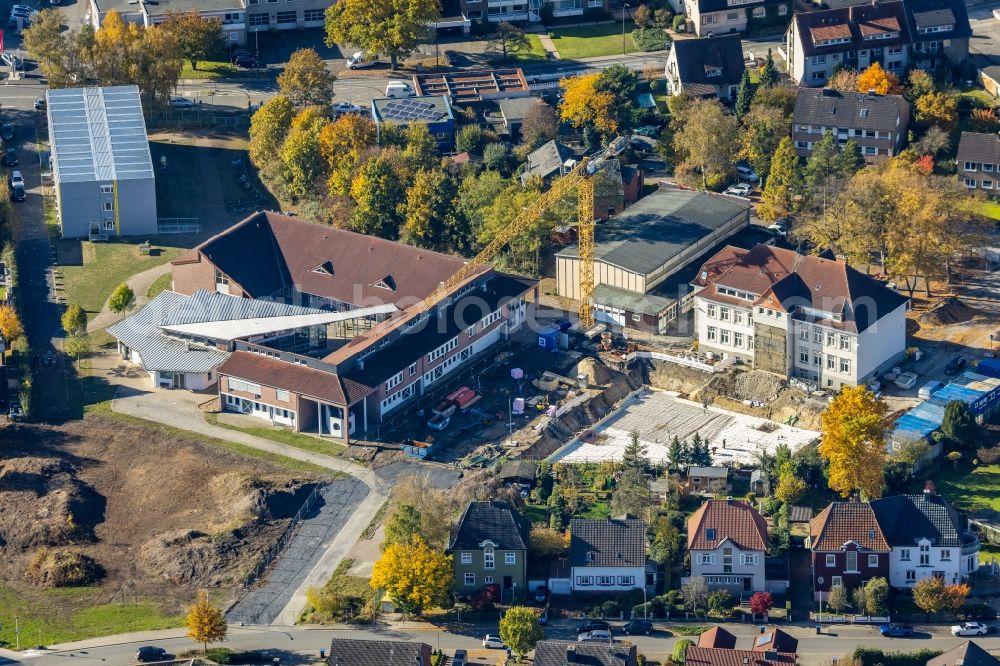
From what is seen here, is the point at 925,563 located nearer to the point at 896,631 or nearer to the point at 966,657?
the point at 896,631

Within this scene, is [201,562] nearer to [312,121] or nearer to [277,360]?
[277,360]

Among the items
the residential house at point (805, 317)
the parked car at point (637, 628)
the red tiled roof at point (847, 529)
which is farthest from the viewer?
the residential house at point (805, 317)

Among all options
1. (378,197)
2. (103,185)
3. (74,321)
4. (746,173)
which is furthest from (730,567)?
(103,185)

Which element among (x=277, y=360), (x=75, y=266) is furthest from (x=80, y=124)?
(x=277, y=360)

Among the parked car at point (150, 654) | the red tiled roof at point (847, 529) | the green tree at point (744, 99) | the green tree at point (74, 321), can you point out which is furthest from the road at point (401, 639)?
the green tree at point (744, 99)

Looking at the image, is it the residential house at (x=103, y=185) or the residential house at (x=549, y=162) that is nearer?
the residential house at (x=549, y=162)

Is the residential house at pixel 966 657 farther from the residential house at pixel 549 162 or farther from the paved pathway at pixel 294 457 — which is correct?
the residential house at pixel 549 162
